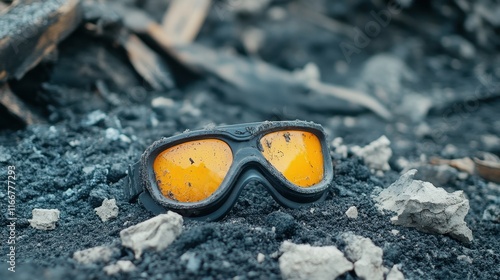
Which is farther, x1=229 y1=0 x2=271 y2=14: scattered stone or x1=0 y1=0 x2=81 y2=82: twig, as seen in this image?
x1=229 y1=0 x2=271 y2=14: scattered stone

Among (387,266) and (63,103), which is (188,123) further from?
(387,266)

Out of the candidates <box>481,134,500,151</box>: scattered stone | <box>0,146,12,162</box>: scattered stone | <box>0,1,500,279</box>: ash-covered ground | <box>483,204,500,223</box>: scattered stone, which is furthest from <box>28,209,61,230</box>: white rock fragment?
<box>481,134,500,151</box>: scattered stone

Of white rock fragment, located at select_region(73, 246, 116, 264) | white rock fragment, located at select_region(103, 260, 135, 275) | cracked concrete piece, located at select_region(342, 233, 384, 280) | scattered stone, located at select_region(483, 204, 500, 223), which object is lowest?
scattered stone, located at select_region(483, 204, 500, 223)

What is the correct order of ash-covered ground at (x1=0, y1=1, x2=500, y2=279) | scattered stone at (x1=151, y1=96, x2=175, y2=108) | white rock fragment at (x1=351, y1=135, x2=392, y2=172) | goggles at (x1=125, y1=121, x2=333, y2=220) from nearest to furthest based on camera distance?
ash-covered ground at (x1=0, y1=1, x2=500, y2=279), goggles at (x1=125, y1=121, x2=333, y2=220), white rock fragment at (x1=351, y1=135, x2=392, y2=172), scattered stone at (x1=151, y1=96, x2=175, y2=108)

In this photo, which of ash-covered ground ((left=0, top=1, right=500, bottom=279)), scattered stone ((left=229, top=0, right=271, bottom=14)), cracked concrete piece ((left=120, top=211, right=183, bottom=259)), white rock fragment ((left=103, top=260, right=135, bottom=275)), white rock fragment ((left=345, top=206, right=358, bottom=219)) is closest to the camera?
white rock fragment ((left=103, top=260, right=135, bottom=275))

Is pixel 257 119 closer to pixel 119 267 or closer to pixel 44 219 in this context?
pixel 44 219

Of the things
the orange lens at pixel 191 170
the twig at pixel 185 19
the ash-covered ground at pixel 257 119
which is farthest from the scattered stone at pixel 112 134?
the twig at pixel 185 19

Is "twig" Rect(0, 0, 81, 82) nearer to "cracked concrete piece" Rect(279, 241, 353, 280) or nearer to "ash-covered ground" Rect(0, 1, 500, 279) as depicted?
"ash-covered ground" Rect(0, 1, 500, 279)

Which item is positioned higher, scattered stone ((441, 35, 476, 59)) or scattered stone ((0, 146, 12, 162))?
scattered stone ((0, 146, 12, 162))
